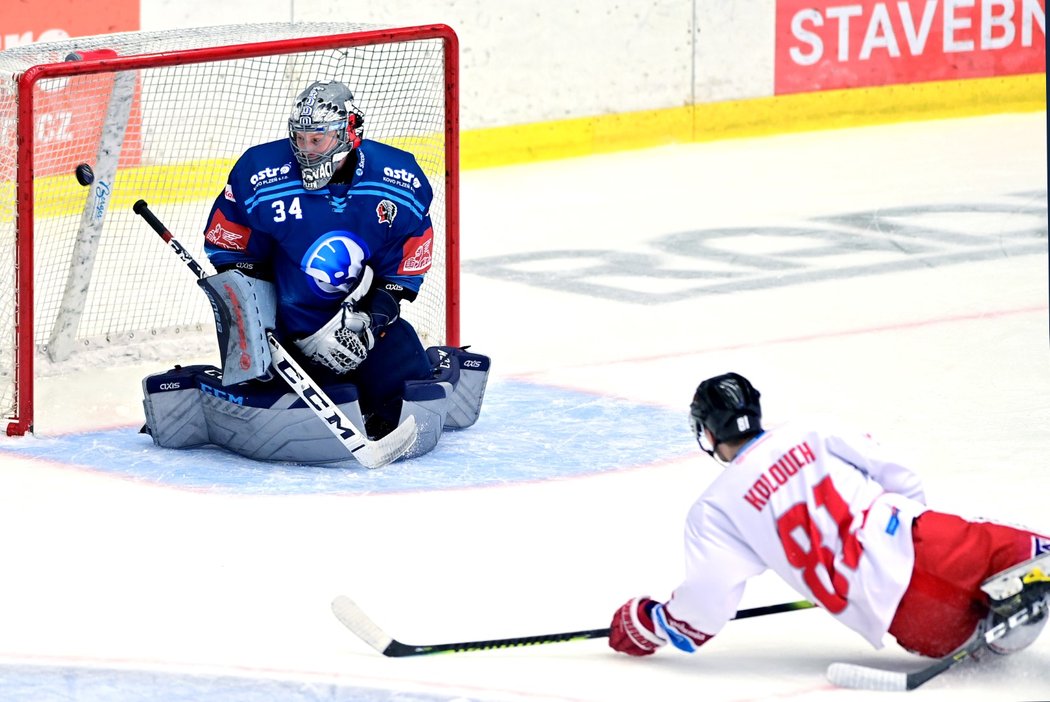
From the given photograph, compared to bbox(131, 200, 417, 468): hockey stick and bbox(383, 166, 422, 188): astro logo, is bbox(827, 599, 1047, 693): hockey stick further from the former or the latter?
bbox(383, 166, 422, 188): astro logo

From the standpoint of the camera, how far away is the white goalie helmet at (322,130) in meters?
5.24

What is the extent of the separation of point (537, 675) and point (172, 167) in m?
4.12

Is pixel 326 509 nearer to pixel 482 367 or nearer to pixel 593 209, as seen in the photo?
pixel 482 367

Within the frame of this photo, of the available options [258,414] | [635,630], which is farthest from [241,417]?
[635,630]

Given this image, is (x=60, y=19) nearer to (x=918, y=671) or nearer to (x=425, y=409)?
(x=425, y=409)

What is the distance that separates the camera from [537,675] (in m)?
3.83

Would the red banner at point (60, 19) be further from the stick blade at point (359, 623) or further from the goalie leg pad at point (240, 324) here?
the stick blade at point (359, 623)

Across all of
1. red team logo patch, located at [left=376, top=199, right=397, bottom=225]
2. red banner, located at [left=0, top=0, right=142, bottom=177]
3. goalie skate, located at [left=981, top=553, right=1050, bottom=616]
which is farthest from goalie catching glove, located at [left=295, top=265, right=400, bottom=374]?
goalie skate, located at [left=981, top=553, right=1050, bottom=616]

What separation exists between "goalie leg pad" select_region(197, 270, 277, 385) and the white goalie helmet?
1.03 feet

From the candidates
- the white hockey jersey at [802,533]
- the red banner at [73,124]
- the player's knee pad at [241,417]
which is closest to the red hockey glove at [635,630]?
the white hockey jersey at [802,533]

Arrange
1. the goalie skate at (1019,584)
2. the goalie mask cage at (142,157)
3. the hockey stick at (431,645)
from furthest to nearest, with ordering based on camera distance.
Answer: the goalie mask cage at (142,157), the hockey stick at (431,645), the goalie skate at (1019,584)

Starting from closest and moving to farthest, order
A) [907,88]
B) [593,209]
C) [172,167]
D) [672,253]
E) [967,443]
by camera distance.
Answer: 1. [967,443]
2. [172,167]
3. [672,253]
4. [593,209]
5. [907,88]

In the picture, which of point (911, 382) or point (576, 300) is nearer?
point (911, 382)

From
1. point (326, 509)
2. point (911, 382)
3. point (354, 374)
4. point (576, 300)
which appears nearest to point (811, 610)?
point (326, 509)
